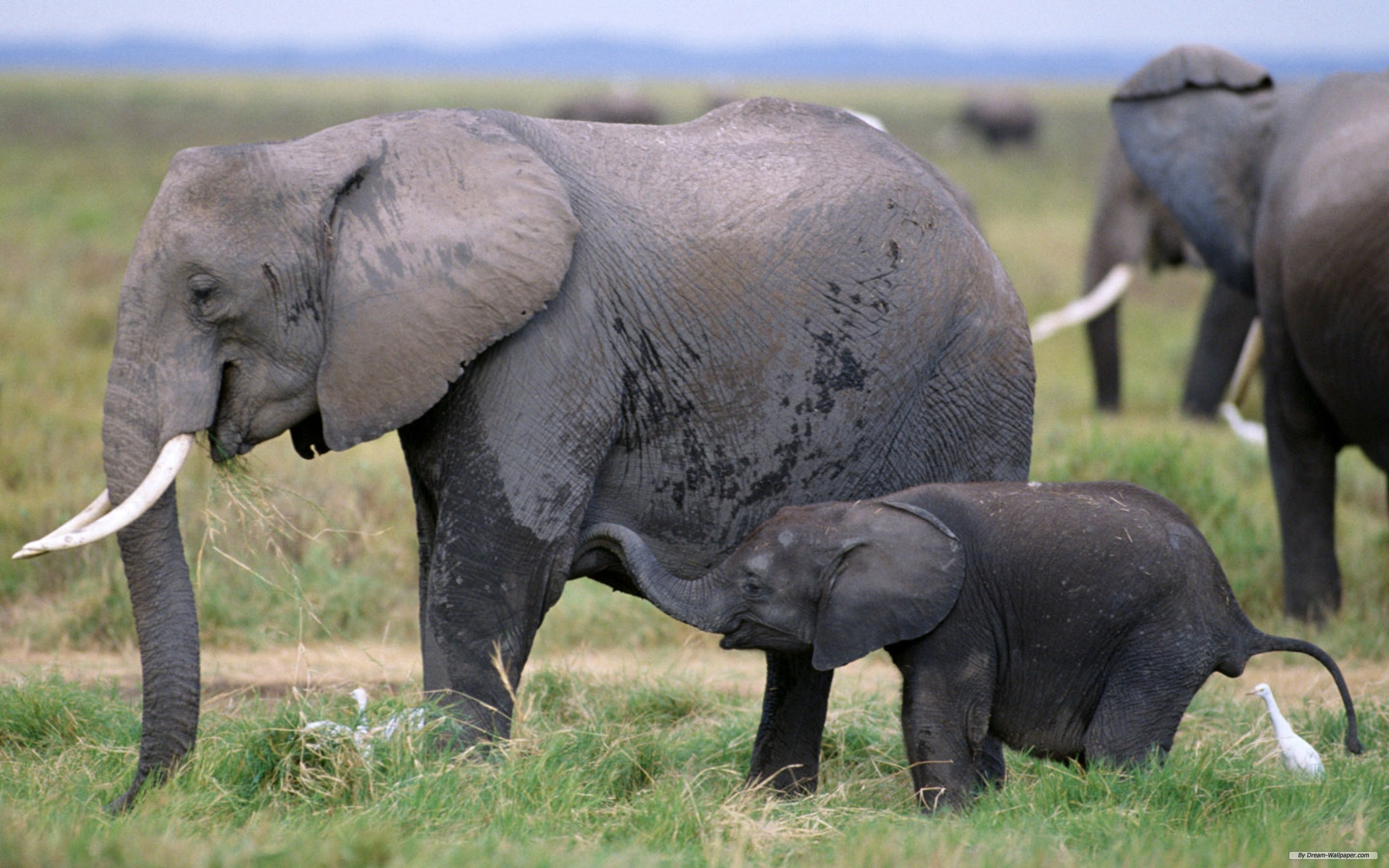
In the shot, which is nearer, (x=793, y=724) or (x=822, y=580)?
(x=822, y=580)

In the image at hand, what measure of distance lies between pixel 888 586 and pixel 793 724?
0.74m

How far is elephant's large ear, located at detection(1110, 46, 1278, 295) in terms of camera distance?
723 centimetres

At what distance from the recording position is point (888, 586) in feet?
13.4

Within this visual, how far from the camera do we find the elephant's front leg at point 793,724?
462 cm

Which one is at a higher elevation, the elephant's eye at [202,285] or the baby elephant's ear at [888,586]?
the elephant's eye at [202,285]

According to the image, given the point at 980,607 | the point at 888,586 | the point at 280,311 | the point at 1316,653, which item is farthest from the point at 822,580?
the point at 280,311

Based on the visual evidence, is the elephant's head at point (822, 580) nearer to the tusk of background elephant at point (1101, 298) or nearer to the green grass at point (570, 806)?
the green grass at point (570, 806)

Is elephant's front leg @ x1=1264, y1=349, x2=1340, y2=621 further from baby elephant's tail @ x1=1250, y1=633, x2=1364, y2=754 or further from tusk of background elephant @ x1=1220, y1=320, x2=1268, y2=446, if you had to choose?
baby elephant's tail @ x1=1250, y1=633, x2=1364, y2=754

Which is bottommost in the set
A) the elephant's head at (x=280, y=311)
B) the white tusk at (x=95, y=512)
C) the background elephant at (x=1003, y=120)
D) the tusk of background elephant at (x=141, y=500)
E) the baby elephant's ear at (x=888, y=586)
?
the background elephant at (x=1003, y=120)

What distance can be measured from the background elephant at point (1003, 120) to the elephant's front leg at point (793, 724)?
42900 mm

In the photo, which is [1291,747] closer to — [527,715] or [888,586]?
[888,586]

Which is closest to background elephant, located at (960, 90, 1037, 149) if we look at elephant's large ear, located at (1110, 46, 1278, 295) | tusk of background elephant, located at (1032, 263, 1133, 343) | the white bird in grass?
tusk of background elephant, located at (1032, 263, 1133, 343)

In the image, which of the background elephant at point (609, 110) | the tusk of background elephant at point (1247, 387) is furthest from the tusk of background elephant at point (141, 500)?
the background elephant at point (609, 110)

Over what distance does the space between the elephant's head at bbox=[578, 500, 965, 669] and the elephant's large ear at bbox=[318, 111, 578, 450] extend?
623 mm
